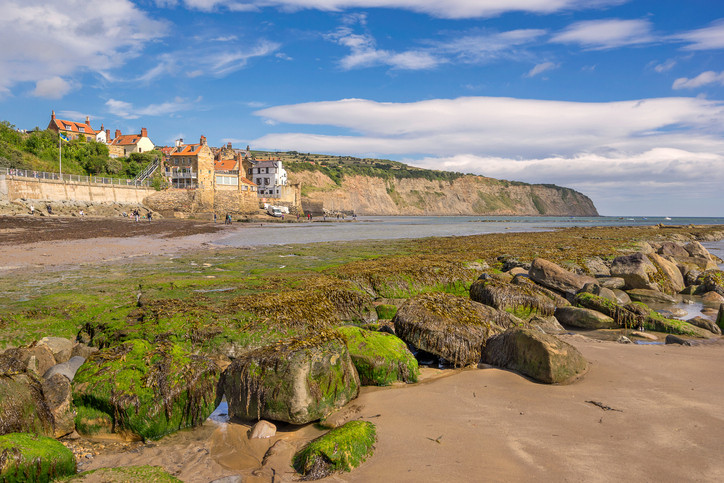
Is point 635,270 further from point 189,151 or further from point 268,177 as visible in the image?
point 268,177

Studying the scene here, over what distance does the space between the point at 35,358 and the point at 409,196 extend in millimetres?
165454

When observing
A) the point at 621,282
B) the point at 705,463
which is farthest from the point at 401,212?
the point at 705,463

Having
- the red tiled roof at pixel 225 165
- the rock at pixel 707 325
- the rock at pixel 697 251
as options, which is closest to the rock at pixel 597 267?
the rock at pixel 697 251

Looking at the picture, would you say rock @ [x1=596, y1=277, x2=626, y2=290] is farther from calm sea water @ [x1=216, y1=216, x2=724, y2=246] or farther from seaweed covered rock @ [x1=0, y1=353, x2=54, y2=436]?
calm sea water @ [x1=216, y1=216, x2=724, y2=246]

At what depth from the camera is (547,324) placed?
934 centimetres

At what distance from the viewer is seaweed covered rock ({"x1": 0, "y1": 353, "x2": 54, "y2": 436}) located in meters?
4.20

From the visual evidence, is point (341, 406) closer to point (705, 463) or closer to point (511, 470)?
point (511, 470)

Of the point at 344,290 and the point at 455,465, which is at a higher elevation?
the point at 344,290

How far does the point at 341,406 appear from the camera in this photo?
17.5 ft

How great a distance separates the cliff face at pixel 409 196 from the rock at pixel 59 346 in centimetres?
10050

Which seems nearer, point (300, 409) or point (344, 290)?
point (300, 409)

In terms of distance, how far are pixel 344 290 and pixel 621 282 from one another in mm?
9574

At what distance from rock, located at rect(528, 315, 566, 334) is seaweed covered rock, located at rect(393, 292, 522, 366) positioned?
1482 mm

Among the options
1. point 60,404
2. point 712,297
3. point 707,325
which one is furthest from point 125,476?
point 712,297
